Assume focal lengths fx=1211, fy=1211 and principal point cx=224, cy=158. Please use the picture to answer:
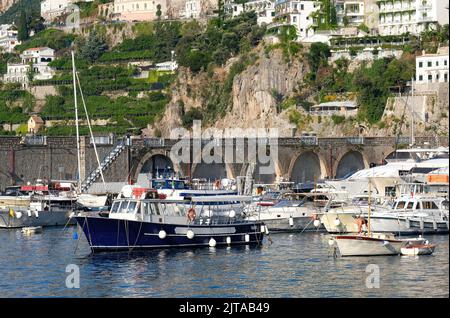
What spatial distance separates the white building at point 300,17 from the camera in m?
131

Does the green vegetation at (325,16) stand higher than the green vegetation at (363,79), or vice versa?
the green vegetation at (325,16)

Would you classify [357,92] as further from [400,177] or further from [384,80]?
[400,177]

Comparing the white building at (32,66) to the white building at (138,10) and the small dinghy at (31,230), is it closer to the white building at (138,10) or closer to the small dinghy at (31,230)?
the white building at (138,10)

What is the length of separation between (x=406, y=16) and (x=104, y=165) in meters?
48.3

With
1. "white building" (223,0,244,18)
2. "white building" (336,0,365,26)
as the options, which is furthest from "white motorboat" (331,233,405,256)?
"white building" (223,0,244,18)

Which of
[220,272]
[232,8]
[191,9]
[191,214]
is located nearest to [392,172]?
[191,214]

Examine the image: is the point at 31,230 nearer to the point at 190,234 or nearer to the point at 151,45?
the point at 190,234

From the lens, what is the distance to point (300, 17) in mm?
131500

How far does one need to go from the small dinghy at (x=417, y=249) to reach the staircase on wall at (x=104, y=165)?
37.8 meters

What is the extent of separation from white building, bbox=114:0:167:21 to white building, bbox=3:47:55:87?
12592mm

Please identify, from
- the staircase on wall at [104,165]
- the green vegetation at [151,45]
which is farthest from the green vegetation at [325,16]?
the staircase on wall at [104,165]
